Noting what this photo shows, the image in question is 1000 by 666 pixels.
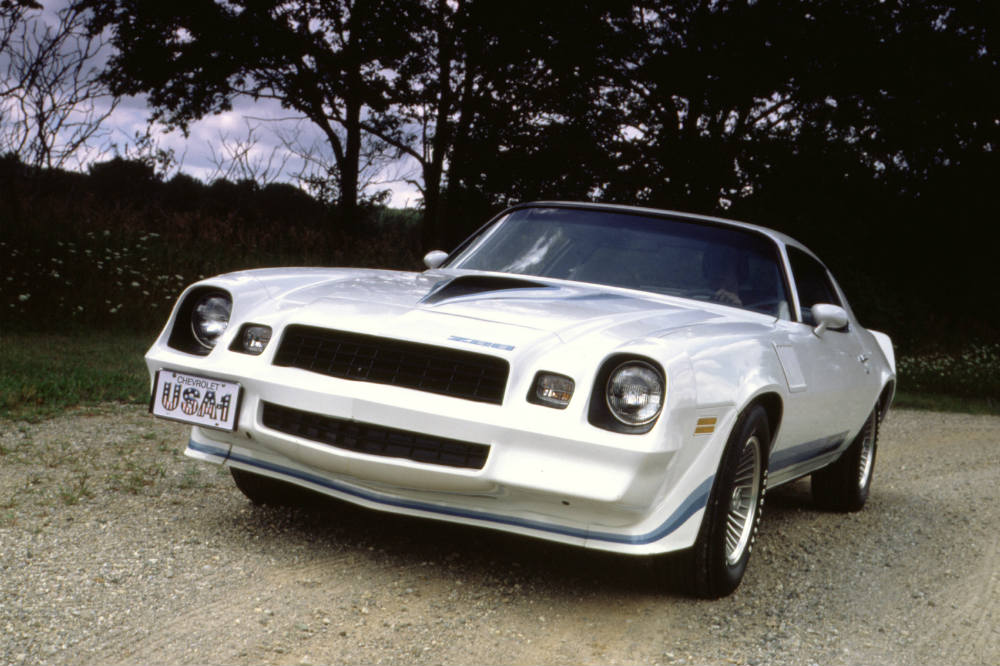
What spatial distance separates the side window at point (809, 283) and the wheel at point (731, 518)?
1.14m

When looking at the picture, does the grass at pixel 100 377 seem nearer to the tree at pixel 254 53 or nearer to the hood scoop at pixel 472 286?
the hood scoop at pixel 472 286

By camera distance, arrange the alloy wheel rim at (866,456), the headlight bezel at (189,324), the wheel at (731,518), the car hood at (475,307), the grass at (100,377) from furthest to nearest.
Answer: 1. the grass at (100,377)
2. the alloy wheel rim at (866,456)
3. the headlight bezel at (189,324)
4. the wheel at (731,518)
5. the car hood at (475,307)

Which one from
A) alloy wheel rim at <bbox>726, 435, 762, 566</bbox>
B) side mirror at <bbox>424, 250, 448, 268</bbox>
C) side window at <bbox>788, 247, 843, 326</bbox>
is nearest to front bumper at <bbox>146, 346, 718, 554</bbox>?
alloy wheel rim at <bbox>726, 435, 762, 566</bbox>

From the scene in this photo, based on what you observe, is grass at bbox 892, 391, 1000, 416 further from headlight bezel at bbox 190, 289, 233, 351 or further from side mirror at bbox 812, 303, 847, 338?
headlight bezel at bbox 190, 289, 233, 351

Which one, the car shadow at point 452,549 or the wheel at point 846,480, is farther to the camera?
the wheel at point 846,480

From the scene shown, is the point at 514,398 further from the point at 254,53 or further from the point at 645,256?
the point at 254,53

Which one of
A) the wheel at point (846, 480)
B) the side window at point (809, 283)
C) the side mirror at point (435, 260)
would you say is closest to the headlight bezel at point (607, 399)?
the side window at point (809, 283)

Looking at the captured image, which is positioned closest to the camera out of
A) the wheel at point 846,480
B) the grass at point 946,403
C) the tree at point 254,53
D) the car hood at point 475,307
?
the car hood at point 475,307

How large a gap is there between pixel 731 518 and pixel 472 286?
1.34m

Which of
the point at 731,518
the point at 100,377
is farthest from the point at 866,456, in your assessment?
the point at 100,377

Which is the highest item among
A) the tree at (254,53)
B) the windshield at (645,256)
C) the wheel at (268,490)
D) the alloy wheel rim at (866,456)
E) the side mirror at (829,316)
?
the tree at (254,53)

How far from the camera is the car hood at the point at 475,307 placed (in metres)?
3.53

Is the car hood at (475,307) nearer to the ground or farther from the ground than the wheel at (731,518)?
farther from the ground

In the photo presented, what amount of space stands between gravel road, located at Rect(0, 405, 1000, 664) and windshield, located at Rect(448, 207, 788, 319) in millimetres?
1174
